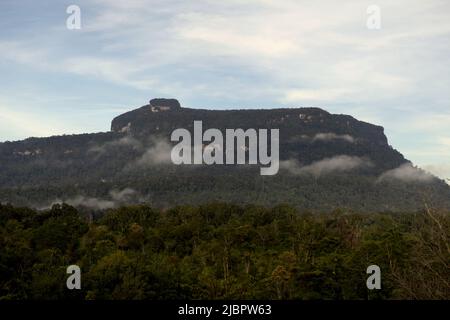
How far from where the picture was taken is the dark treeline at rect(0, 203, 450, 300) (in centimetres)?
3250

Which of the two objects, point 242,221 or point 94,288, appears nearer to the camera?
point 94,288

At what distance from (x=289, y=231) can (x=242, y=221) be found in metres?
13.4

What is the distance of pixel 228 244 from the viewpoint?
70250mm

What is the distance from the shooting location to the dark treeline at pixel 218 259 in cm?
3250

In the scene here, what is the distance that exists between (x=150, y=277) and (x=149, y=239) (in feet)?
105

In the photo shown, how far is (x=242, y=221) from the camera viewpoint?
298 ft

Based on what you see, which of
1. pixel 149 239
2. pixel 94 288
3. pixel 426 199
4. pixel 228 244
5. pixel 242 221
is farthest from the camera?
pixel 242 221

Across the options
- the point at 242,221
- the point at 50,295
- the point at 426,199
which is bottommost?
the point at 50,295

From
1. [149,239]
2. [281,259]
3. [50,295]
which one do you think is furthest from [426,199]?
[149,239]

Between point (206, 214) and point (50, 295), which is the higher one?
point (206, 214)

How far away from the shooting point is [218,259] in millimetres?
64312
